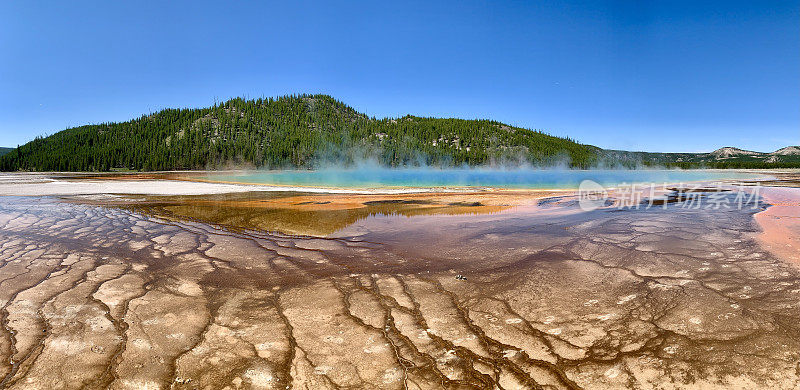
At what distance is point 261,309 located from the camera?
4.56m

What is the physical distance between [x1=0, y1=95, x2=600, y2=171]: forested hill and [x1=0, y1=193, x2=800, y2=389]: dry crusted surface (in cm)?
12575

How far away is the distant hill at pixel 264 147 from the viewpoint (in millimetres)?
121625

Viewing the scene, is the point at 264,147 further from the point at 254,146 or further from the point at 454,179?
the point at 454,179

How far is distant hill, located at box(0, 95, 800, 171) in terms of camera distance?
12162 centimetres

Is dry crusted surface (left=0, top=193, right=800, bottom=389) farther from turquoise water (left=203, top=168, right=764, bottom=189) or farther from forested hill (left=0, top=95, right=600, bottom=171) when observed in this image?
forested hill (left=0, top=95, right=600, bottom=171)

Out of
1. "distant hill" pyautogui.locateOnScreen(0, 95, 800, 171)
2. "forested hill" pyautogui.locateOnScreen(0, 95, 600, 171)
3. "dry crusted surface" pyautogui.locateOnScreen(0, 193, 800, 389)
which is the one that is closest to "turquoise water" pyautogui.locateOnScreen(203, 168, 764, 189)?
"dry crusted surface" pyautogui.locateOnScreen(0, 193, 800, 389)

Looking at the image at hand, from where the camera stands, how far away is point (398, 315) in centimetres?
435

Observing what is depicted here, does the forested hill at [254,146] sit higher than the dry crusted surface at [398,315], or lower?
higher

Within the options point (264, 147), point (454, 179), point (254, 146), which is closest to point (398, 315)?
point (454, 179)

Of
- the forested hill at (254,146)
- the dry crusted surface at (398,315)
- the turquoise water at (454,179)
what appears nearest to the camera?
the dry crusted surface at (398,315)

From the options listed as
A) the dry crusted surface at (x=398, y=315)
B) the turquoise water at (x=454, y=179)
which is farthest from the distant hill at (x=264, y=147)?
the dry crusted surface at (x=398, y=315)

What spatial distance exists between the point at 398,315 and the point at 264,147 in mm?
155316

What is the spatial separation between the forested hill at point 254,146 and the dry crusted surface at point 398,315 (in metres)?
126

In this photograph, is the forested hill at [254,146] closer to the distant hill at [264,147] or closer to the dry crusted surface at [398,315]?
the distant hill at [264,147]
